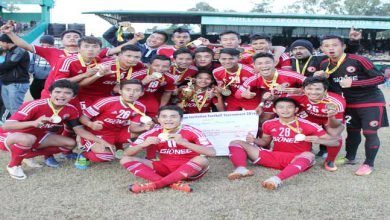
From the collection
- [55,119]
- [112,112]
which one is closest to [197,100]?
[112,112]

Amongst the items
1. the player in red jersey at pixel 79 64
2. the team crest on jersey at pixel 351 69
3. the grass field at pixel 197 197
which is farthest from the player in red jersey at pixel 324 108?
the player in red jersey at pixel 79 64

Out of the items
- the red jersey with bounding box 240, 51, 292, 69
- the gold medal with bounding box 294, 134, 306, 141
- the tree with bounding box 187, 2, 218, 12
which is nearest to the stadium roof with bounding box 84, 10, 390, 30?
the red jersey with bounding box 240, 51, 292, 69

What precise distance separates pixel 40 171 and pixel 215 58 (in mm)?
2867

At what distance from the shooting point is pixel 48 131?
4652 mm

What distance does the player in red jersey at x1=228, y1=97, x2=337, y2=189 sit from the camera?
14.7 feet

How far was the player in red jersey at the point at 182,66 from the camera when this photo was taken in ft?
17.5

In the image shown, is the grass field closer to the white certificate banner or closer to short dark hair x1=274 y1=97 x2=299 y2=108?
the white certificate banner

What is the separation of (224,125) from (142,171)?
1.56 m

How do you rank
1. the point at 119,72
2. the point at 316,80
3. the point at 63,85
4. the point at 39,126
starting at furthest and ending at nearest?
the point at 119,72, the point at 316,80, the point at 63,85, the point at 39,126

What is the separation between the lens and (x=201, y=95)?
5445 mm

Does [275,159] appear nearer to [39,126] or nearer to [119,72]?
[119,72]

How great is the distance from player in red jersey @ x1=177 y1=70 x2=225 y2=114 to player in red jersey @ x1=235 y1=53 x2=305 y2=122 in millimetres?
423

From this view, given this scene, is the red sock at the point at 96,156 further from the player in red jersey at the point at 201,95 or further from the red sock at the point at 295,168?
the red sock at the point at 295,168

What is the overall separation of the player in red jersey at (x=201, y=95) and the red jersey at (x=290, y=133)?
98 centimetres
